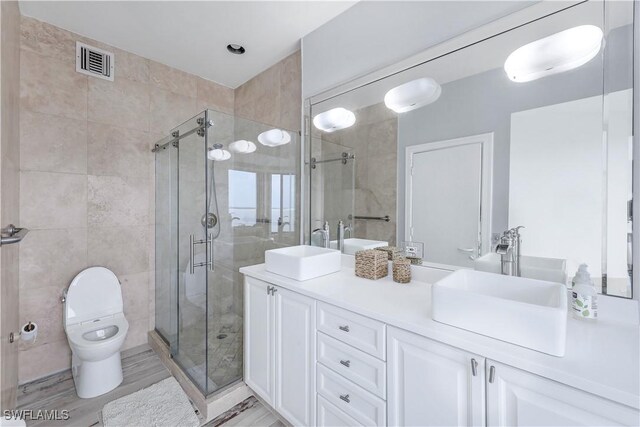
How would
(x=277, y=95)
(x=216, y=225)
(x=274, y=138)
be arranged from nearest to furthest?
(x=216, y=225) < (x=274, y=138) < (x=277, y=95)

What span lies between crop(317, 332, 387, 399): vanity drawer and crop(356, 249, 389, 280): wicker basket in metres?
0.42

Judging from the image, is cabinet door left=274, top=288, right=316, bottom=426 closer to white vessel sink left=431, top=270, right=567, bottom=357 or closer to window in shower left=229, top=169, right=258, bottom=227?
white vessel sink left=431, top=270, right=567, bottom=357

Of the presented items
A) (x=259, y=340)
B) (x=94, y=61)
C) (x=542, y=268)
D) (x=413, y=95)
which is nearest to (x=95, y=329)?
(x=259, y=340)

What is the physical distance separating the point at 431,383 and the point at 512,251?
0.67 metres

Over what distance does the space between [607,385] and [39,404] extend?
289 cm

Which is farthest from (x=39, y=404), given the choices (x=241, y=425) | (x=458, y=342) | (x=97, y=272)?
(x=458, y=342)

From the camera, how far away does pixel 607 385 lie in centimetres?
62

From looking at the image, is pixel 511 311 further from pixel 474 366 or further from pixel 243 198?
pixel 243 198

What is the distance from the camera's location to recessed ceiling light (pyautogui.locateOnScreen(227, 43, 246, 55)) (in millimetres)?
2203

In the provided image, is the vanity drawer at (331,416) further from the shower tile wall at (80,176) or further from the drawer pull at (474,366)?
the shower tile wall at (80,176)

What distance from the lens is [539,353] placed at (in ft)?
2.45

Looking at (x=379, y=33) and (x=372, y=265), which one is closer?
(x=372, y=265)

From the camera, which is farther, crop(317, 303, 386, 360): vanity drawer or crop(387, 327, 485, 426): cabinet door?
crop(317, 303, 386, 360): vanity drawer

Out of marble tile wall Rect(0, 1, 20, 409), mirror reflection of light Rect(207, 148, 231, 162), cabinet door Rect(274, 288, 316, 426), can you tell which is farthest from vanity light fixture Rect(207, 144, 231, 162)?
cabinet door Rect(274, 288, 316, 426)
